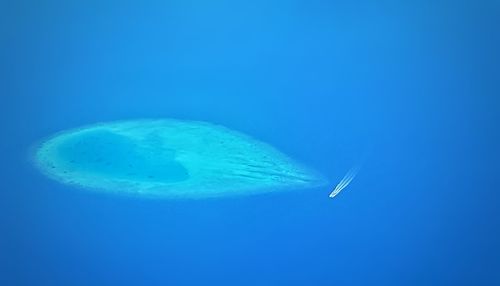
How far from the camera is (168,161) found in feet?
4.88

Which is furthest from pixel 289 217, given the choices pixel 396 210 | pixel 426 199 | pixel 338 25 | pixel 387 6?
pixel 387 6

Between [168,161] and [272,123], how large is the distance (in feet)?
1.09

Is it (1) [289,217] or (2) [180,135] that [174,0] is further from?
(1) [289,217]

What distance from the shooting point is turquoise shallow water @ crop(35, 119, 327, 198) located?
146cm

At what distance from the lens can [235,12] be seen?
4.78 ft

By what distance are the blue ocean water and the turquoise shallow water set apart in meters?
0.03

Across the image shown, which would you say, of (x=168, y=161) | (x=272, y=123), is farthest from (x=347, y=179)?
(x=168, y=161)

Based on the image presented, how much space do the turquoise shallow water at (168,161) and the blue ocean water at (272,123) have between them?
32 mm

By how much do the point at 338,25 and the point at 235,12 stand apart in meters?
0.31

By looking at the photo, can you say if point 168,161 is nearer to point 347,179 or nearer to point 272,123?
point 272,123

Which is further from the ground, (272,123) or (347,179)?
(272,123)

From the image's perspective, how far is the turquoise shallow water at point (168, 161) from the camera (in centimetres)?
146

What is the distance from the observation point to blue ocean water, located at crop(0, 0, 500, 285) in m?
1.44

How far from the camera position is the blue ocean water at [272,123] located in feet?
4.71
